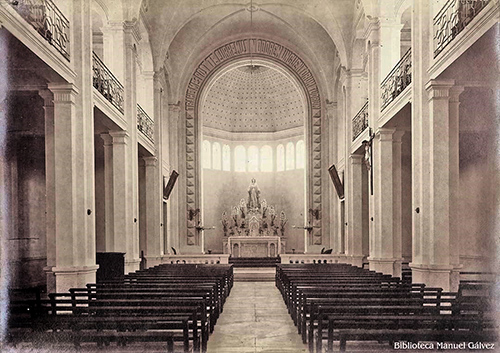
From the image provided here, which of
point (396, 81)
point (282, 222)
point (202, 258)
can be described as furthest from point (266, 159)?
point (396, 81)

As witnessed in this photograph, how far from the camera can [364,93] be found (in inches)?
813

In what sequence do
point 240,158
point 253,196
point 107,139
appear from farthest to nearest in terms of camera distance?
point 240,158 < point 253,196 < point 107,139

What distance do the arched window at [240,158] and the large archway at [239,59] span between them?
713 centimetres

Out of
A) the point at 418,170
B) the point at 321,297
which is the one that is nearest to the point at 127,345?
the point at 321,297

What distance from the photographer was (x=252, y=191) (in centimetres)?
3078

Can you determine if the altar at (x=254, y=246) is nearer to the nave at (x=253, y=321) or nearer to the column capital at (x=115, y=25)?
the column capital at (x=115, y=25)

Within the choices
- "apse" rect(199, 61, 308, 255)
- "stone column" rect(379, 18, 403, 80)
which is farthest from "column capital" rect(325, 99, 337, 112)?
"stone column" rect(379, 18, 403, 80)

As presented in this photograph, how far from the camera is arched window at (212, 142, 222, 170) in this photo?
31766mm

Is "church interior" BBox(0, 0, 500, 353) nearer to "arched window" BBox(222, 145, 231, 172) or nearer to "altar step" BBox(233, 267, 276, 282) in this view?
"altar step" BBox(233, 267, 276, 282)

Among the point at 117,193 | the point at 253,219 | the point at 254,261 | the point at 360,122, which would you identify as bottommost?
the point at 254,261

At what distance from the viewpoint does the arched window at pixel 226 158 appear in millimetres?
32531

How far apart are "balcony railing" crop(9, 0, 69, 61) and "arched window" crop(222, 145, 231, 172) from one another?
21.3 m

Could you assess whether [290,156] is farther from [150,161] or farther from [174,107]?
[150,161]

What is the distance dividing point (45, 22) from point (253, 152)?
2365 cm
